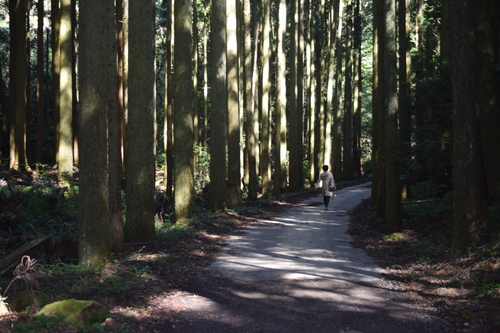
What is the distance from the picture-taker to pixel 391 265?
888 cm

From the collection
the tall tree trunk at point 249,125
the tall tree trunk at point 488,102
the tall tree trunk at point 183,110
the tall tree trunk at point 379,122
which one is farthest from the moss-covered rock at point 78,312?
the tall tree trunk at point 249,125

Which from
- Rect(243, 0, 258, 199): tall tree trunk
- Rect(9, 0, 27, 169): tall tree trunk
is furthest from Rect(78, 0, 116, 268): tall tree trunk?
Rect(243, 0, 258, 199): tall tree trunk

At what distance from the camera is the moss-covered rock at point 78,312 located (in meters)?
4.71

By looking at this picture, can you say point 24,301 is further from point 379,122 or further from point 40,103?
point 40,103

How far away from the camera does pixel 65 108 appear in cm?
1625

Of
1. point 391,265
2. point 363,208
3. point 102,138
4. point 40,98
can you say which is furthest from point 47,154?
point 391,265

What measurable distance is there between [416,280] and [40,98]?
21.1 m

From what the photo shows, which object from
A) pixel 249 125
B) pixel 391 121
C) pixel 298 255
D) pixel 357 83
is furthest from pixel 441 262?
pixel 357 83

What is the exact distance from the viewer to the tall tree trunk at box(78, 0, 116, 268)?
24.4ft

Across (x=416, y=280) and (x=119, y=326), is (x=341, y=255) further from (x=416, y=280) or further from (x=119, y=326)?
(x=119, y=326)

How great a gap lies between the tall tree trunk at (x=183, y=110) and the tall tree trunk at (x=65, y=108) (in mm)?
4835

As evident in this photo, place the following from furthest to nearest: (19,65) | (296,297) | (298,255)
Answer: (19,65)
(298,255)
(296,297)

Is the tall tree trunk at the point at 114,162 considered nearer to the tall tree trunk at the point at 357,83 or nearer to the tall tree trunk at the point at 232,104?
the tall tree trunk at the point at 232,104

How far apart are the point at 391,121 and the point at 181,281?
7203 mm
